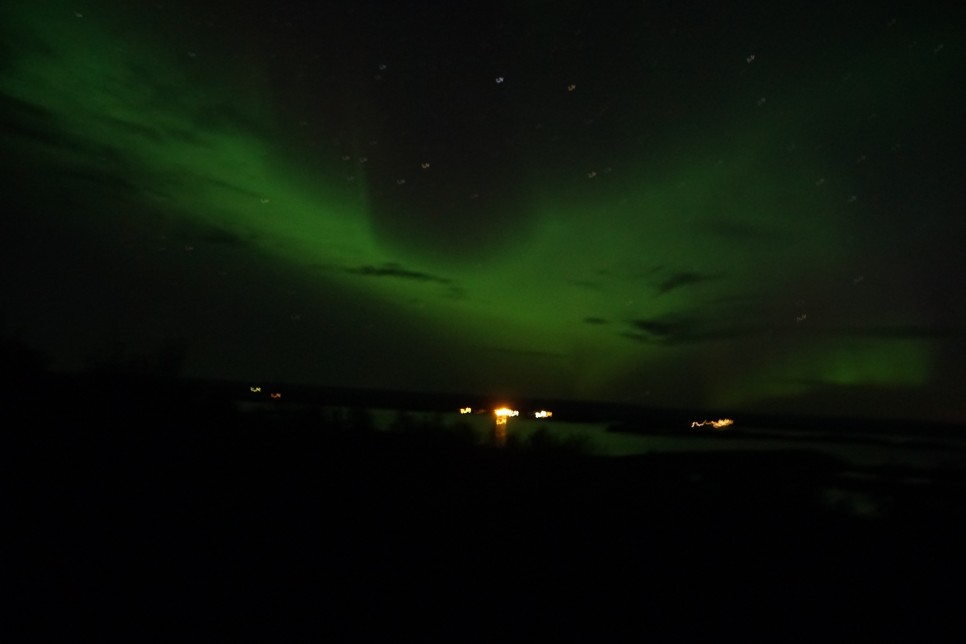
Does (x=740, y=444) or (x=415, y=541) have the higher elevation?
(x=740, y=444)

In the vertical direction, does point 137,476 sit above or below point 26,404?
below

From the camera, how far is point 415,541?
8.22 m

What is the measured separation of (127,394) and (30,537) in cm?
514

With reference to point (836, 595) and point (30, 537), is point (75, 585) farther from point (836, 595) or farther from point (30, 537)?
point (836, 595)

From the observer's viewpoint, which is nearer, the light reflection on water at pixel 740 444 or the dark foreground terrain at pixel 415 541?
the dark foreground terrain at pixel 415 541

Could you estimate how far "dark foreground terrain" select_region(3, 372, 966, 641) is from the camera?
657 centimetres

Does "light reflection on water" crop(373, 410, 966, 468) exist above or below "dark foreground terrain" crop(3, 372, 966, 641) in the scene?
above

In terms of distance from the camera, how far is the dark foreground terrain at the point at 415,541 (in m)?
6.57

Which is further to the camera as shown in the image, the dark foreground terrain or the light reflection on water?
the light reflection on water

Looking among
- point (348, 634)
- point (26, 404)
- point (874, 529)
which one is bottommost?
point (348, 634)

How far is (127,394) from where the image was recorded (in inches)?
468

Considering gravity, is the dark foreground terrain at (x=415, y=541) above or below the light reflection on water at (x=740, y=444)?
below

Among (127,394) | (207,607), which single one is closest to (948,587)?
(207,607)

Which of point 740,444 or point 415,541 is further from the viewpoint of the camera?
point 740,444
